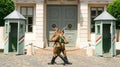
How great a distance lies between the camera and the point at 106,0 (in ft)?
87.6

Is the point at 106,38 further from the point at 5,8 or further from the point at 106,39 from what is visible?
the point at 5,8

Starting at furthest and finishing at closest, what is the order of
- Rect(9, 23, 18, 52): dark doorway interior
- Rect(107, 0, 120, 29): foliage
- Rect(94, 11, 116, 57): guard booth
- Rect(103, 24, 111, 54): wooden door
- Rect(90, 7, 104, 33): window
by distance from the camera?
Rect(90, 7, 104, 33): window → Rect(107, 0, 120, 29): foliage → Rect(9, 23, 18, 52): dark doorway interior → Rect(103, 24, 111, 54): wooden door → Rect(94, 11, 116, 57): guard booth

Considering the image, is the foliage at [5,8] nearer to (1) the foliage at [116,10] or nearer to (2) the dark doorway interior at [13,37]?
(2) the dark doorway interior at [13,37]

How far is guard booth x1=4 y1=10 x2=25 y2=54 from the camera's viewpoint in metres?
21.2

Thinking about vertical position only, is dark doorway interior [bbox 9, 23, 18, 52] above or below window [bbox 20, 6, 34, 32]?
below

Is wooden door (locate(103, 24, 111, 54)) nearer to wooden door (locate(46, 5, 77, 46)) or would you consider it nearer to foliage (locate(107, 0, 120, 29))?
foliage (locate(107, 0, 120, 29))

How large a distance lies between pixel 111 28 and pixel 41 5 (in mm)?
7378

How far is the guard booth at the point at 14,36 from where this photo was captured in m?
21.2

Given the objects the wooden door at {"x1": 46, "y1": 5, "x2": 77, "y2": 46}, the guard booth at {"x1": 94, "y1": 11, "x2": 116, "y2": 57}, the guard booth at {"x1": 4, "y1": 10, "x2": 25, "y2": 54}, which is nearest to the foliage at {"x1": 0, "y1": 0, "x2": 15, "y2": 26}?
the guard booth at {"x1": 4, "y1": 10, "x2": 25, "y2": 54}

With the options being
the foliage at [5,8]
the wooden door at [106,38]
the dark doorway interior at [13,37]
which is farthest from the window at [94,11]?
the dark doorway interior at [13,37]

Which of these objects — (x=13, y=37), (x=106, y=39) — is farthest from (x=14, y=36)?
(x=106, y=39)

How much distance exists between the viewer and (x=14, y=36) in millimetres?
22000

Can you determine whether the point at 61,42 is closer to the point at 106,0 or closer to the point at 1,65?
the point at 1,65

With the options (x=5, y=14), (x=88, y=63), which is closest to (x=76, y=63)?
(x=88, y=63)
